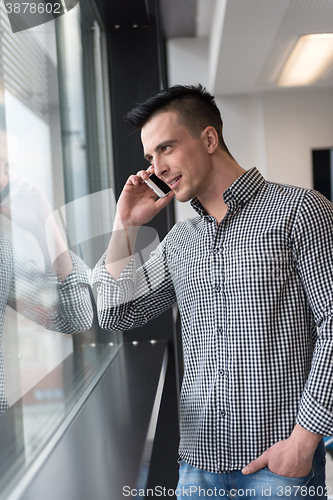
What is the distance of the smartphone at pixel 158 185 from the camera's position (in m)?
1.22

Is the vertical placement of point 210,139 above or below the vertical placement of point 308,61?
below

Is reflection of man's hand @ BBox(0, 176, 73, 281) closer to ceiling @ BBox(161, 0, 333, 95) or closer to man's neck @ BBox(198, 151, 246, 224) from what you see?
man's neck @ BBox(198, 151, 246, 224)

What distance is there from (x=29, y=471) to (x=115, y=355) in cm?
99

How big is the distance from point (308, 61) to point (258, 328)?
2.68 metres

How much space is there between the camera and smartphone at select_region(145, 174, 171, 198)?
1216 mm

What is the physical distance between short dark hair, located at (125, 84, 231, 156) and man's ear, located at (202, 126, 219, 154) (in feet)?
0.05

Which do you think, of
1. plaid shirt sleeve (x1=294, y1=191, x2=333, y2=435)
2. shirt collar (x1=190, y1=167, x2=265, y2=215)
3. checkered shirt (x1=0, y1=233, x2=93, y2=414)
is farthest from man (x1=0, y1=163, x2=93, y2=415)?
plaid shirt sleeve (x1=294, y1=191, x2=333, y2=435)

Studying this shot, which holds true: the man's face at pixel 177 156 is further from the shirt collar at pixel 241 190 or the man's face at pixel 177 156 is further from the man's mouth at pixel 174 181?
the shirt collar at pixel 241 190

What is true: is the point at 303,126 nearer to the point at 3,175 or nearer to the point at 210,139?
the point at 210,139

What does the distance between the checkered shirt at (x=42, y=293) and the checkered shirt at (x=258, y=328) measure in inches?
11.2

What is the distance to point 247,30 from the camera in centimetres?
247

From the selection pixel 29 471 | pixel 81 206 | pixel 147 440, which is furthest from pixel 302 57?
pixel 29 471

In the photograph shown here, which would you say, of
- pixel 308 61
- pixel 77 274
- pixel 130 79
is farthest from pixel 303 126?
pixel 77 274

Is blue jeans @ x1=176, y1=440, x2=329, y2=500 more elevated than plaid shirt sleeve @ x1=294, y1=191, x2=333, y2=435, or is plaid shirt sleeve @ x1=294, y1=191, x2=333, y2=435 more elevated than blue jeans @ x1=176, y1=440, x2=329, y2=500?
plaid shirt sleeve @ x1=294, y1=191, x2=333, y2=435
